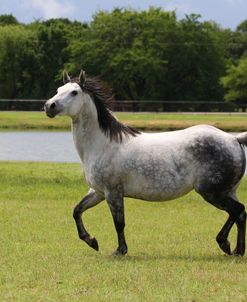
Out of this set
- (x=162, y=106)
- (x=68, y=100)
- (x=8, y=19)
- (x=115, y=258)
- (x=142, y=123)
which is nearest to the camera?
(x=115, y=258)

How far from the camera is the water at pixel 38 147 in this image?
30.3m

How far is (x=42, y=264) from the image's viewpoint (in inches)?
334

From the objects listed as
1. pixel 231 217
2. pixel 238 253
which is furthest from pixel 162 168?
pixel 238 253

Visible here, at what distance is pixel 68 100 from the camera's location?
9211 millimetres

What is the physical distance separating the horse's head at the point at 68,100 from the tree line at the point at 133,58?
6127 centimetres

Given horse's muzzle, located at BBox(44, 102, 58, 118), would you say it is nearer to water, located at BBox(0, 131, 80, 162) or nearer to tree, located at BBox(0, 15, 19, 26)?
water, located at BBox(0, 131, 80, 162)

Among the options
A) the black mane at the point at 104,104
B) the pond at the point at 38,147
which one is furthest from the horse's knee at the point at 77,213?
the pond at the point at 38,147

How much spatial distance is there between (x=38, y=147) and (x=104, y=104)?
2582 cm

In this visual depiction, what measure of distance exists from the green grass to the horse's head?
1712 millimetres

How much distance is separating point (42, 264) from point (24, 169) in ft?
44.7

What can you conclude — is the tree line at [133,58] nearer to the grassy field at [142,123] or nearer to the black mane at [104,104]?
the grassy field at [142,123]

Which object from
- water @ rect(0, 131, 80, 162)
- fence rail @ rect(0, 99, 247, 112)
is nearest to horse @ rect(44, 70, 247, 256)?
water @ rect(0, 131, 80, 162)

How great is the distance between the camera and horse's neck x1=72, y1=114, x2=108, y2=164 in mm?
9477

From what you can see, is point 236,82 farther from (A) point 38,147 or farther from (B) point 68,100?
(B) point 68,100
